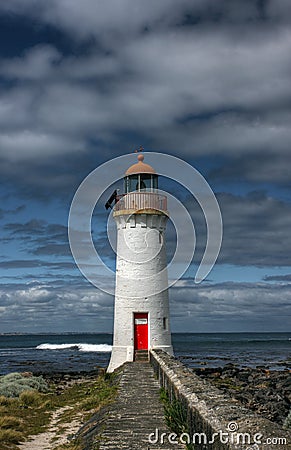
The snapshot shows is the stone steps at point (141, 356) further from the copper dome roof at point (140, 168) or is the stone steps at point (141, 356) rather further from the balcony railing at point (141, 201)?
the copper dome roof at point (140, 168)

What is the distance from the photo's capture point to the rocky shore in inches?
609

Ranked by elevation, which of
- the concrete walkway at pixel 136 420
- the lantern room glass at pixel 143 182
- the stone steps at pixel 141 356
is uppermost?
the lantern room glass at pixel 143 182

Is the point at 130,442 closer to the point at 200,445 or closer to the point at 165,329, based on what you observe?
the point at 200,445

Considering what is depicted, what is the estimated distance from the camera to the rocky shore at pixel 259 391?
50.8 ft

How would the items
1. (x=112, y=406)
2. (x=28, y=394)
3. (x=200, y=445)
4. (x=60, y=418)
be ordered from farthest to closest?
(x=28, y=394), (x=60, y=418), (x=112, y=406), (x=200, y=445)

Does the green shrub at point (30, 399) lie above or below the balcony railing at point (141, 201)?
below

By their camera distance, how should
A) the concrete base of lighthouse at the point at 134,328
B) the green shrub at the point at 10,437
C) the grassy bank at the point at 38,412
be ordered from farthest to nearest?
1. the concrete base of lighthouse at the point at 134,328
2. the grassy bank at the point at 38,412
3. the green shrub at the point at 10,437

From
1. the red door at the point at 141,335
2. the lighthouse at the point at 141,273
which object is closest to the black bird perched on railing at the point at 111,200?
the lighthouse at the point at 141,273

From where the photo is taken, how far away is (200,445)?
5480 mm

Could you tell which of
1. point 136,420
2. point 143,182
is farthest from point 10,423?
point 143,182

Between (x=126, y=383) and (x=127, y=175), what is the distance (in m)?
8.31

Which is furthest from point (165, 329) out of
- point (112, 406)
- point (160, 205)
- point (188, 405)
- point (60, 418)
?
point (188, 405)

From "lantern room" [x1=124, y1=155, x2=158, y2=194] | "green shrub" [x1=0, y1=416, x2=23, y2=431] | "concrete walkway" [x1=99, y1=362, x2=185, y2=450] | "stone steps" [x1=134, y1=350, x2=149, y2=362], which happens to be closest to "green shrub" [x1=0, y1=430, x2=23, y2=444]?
"green shrub" [x1=0, y1=416, x2=23, y2=431]

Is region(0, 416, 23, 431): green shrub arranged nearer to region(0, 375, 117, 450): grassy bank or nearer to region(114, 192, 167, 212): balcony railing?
region(0, 375, 117, 450): grassy bank
